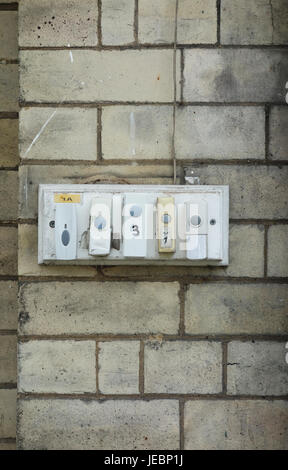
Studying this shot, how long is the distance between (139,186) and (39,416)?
2.33 feet

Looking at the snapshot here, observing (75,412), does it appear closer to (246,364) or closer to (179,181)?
(246,364)

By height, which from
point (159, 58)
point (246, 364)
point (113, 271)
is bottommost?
point (246, 364)

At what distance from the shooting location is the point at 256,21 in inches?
63.4

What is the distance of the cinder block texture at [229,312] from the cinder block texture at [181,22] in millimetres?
709

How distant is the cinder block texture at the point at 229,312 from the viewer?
159 cm

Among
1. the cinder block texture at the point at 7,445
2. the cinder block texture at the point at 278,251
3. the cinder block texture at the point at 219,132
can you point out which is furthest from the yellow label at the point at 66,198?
the cinder block texture at the point at 7,445

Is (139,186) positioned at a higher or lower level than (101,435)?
higher

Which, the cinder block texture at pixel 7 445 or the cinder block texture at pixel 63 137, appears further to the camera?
the cinder block texture at pixel 7 445

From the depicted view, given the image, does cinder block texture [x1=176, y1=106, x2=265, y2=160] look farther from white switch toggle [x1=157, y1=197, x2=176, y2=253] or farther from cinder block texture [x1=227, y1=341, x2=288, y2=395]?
cinder block texture [x1=227, y1=341, x2=288, y2=395]

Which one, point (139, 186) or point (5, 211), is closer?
point (139, 186)

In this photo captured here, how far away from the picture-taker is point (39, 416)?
62.8 inches

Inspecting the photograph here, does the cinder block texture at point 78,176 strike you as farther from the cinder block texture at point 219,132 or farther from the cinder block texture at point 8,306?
the cinder block texture at point 8,306

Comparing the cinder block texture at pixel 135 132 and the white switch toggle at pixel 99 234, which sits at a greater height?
the cinder block texture at pixel 135 132
